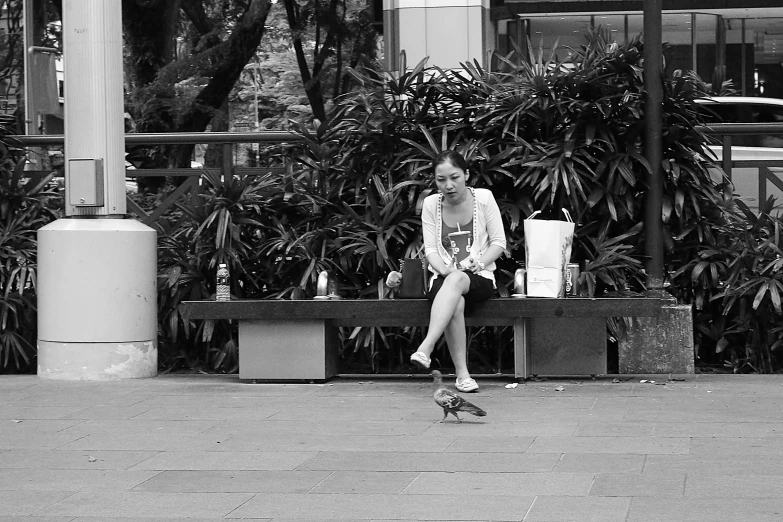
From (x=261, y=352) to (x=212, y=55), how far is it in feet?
19.7

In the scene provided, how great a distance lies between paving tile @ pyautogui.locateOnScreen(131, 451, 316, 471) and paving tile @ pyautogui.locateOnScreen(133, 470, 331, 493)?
0.35ft

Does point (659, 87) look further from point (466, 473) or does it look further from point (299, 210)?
point (466, 473)

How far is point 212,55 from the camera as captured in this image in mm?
13422

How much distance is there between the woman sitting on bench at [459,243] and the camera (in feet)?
24.8

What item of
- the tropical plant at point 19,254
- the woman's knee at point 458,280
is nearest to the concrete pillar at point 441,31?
the tropical plant at point 19,254

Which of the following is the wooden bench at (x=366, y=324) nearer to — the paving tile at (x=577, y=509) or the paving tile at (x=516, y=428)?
the paving tile at (x=516, y=428)

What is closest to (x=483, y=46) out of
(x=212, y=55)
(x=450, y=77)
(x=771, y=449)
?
(x=212, y=55)

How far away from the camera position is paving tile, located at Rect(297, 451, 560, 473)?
5289 millimetres

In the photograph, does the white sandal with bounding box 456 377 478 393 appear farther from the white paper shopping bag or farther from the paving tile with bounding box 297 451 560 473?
the paving tile with bounding box 297 451 560 473

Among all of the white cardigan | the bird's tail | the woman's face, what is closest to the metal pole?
the white cardigan

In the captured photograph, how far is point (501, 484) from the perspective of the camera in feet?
16.2

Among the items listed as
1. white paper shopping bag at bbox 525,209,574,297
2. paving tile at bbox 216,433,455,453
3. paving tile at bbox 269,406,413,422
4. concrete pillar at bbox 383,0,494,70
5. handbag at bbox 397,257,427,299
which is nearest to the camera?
paving tile at bbox 216,433,455,453

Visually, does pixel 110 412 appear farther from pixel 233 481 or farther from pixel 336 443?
pixel 233 481

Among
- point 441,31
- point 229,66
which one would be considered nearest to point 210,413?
point 229,66
